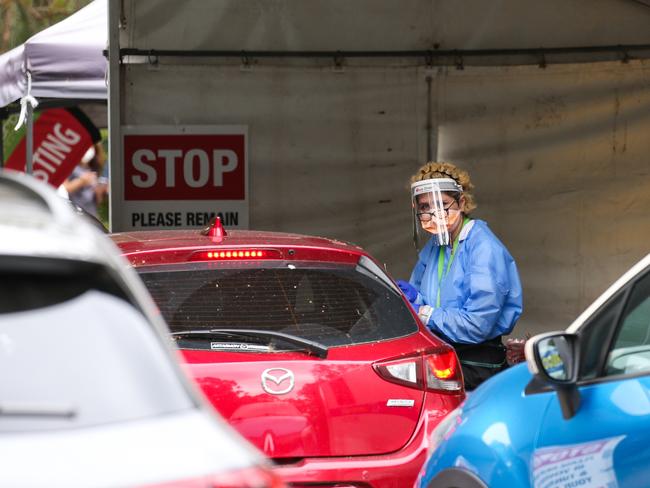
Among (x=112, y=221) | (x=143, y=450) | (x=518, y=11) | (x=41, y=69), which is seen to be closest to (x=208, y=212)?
(x=112, y=221)

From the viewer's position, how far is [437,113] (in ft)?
36.2

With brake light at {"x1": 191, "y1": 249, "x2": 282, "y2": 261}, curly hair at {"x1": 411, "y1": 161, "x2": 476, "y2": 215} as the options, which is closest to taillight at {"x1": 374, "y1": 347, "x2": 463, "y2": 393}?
brake light at {"x1": 191, "y1": 249, "x2": 282, "y2": 261}

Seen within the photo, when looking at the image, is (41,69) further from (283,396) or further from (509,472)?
(509,472)

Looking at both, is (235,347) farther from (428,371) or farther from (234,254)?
(428,371)

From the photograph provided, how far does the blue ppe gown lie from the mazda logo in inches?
73.7

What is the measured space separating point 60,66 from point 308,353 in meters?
9.79

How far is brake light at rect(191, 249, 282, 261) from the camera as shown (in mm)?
5531

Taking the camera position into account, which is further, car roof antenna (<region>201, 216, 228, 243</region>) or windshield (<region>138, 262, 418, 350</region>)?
car roof antenna (<region>201, 216, 228, 243</region>)

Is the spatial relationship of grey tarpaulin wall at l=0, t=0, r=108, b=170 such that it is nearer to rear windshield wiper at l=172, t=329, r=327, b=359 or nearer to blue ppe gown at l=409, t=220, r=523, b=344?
blue ppe gown at l=409, t=220, r=523, b=344

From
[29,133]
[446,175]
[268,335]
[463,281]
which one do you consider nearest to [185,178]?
[446,175]

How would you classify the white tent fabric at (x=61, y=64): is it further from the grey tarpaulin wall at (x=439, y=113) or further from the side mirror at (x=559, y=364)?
the side mirror at (x=559, y=364)

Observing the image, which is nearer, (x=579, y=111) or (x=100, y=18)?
(x=579, y=111)

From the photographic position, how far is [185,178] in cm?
1095

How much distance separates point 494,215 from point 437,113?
2.97ft
